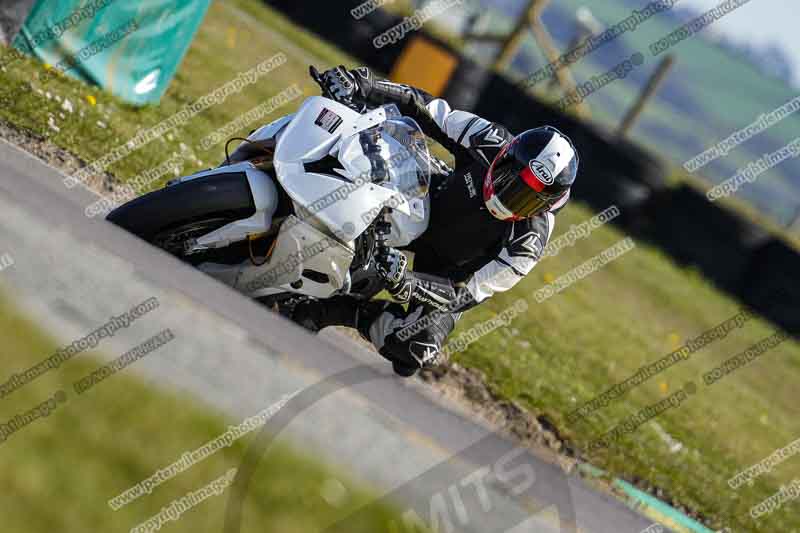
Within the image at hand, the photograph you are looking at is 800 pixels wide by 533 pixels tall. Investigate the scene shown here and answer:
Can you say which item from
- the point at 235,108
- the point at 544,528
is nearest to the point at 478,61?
the point at 235,108

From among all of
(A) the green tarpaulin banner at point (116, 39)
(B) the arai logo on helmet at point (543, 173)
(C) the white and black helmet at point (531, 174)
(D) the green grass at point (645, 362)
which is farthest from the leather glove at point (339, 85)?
(A) the green tarpaulin banner at point (116, 39)

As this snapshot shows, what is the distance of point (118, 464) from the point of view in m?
2.23

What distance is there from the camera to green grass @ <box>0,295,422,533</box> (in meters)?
2.09

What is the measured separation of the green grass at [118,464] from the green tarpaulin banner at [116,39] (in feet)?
19.7

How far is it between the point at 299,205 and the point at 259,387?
6.74 ft

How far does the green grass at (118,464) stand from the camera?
2.09 meters

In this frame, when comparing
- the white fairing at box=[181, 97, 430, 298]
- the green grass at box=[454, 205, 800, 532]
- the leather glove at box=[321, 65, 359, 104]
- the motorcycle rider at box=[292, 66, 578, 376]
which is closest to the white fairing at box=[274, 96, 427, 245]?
the white fairing at box=[181, 97, 430, 298]

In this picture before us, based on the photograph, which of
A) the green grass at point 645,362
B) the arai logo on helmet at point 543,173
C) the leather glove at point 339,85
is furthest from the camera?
the green grass at point 645,362

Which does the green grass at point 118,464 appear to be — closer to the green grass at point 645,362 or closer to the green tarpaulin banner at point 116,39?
the green grass at point 645,362

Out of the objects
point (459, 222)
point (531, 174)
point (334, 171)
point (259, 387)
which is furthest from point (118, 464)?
point (459, 222)

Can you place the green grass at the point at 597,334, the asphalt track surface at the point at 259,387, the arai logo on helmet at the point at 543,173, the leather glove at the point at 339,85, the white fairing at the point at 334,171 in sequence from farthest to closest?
the green grass at the point at 597,334 < the leather glove at the point at 339,85 < the arai logo on helmet at the point at 543,173 < the white fairing at the point at 334,171 < the asphalt track surface at the point at 259,387

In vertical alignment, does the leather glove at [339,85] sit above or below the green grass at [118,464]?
below

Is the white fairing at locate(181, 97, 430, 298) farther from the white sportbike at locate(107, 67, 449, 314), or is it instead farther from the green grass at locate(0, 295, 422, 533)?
the green grass at locate(0, 295, 422, 533)

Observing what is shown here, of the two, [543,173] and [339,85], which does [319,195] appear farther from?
[543,173]
